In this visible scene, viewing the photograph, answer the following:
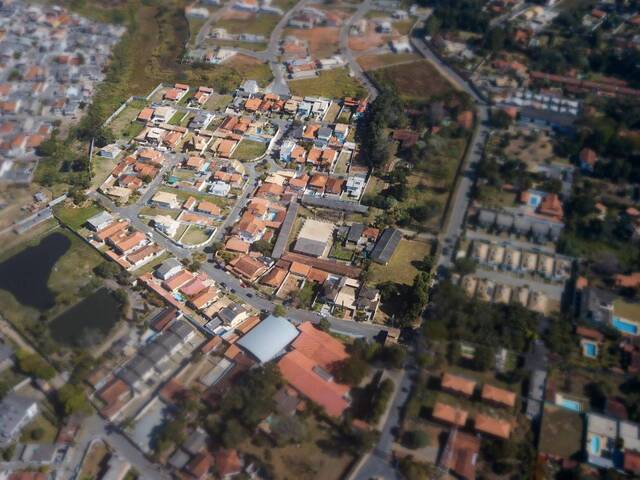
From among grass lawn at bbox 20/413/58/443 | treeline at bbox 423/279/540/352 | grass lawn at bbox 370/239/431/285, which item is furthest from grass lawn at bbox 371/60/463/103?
grass lawn at bbox 20/413/58/443

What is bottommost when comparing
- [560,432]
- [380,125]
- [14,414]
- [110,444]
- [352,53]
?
[110,444]

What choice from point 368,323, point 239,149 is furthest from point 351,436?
point 239,149

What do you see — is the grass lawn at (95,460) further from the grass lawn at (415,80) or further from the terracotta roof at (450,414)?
the grass lawn at (415,80)

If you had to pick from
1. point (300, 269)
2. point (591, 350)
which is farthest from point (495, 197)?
point (300, 269)

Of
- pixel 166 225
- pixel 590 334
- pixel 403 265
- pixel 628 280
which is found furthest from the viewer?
pixel 166 225

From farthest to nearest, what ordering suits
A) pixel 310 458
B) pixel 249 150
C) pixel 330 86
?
pixel 330 86 → pixel 249 150 → pixel 310 458

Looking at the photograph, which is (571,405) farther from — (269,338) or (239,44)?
(239,44)

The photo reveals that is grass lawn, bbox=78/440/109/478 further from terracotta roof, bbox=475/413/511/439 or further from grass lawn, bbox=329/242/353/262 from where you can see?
terracotta roof, bbox=475/413/511/439
